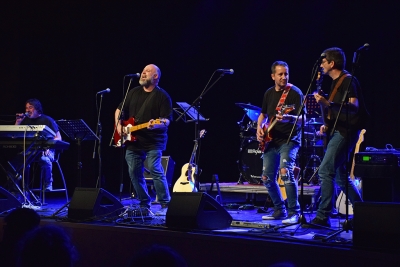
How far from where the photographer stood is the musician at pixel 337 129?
580 centimetres

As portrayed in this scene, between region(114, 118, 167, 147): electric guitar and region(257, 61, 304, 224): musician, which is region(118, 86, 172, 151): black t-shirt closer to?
region(114, 118, 167, 147): electric guitar

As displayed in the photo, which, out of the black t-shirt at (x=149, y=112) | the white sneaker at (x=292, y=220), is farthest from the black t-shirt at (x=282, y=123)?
the black t-shirt at (x=149, y=112)

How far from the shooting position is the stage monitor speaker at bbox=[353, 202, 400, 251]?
14.9ft

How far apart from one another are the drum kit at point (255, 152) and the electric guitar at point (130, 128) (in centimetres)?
254

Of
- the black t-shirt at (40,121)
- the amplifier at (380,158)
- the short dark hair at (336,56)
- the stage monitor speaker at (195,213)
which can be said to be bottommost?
the stage monitor speaker at (195,213)

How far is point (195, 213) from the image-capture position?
18.9ft

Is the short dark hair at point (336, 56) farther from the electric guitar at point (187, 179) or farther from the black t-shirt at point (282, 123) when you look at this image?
the electric guitar at point (187, 179)

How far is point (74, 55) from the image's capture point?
40.2 feet

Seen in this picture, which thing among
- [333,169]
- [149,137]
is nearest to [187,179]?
[149,137]

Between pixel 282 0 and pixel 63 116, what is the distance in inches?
212

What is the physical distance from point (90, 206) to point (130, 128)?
1.44 meters

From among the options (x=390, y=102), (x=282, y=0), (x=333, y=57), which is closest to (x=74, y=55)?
(x=282, y=0)

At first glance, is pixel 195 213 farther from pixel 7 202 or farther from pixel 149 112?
pixel 7 202

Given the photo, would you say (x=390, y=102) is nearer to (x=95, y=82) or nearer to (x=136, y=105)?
(x=136, y=105)
